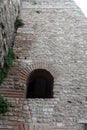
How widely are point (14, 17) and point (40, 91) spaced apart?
217 cm

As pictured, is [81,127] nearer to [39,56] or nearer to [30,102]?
[30,102]

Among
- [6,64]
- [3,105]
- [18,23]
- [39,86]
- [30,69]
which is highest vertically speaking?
[18,23]

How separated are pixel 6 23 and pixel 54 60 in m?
1.42

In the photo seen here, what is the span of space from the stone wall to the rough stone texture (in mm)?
305

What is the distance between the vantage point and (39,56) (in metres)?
7.04

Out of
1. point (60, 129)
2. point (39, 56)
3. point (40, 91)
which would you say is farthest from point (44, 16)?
point (60, 129)

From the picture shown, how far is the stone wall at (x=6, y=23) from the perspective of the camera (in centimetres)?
640

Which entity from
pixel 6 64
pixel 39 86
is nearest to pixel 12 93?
pixel 6 64

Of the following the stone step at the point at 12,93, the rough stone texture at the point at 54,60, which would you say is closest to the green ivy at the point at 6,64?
the rough stone texture at the point at 54,60

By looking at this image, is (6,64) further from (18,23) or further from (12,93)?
(18,23)

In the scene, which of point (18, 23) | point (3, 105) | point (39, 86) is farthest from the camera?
point (39, 86)

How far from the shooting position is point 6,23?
6.80 metres

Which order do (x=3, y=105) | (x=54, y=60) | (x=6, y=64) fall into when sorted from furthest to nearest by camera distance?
1. (x=54, y=60)
2. (x=6, y=64)
3. (x=3, y=105)

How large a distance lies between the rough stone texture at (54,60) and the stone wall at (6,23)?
0.30 meters
